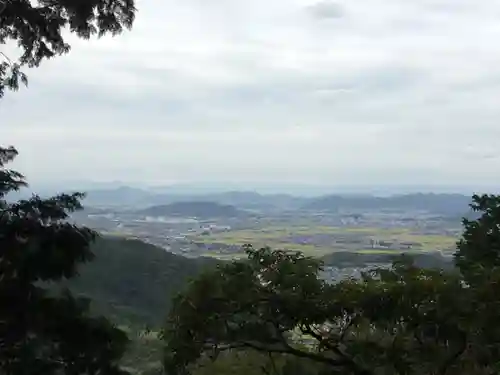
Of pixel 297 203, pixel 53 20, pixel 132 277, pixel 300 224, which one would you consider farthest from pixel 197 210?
pixel 53 20

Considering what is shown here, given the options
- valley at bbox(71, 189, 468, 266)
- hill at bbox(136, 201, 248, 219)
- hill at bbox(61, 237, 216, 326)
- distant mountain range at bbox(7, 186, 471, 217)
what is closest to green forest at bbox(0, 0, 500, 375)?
hill at bbox(61, 237, 216, 326)

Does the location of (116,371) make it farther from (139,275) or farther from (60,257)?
(139,275)

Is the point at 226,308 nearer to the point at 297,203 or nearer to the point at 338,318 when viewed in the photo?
the point at 338,318

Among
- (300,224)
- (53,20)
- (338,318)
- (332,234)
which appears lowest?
(332,234)

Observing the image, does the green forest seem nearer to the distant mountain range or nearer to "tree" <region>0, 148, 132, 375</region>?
"tree" <region>0, 148, 132, 375</region>

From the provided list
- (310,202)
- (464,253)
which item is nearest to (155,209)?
(310,202)

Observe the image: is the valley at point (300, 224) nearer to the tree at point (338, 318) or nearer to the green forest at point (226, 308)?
the green forest at point (226, 308)
